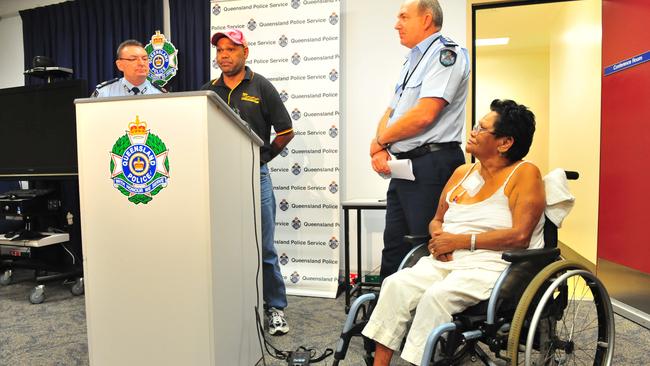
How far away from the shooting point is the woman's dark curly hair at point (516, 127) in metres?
1.48

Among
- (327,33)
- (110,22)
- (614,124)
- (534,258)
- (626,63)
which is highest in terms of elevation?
(110,22)

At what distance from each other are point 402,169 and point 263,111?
37.0 inches

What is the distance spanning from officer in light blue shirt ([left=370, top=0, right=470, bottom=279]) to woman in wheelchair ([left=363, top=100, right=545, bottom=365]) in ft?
0.37

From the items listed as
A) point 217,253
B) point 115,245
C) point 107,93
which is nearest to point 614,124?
point 217,253

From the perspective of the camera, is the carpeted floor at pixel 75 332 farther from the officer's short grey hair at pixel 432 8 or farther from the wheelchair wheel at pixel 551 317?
the officer's short grey hair at pixel 432 8

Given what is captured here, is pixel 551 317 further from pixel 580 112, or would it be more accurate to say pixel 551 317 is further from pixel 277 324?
pixel 580 112

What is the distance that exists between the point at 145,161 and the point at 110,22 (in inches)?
144

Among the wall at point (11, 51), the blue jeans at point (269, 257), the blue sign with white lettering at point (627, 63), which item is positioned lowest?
the blue jeans at point (269, 257)

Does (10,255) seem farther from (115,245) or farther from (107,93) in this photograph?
(115,245)

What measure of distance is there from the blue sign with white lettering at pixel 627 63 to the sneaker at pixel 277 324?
2.55m

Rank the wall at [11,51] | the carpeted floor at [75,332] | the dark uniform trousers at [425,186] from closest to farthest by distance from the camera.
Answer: the dark uniform trousers at [425,186]
the carpeted floor at [75,332]
the wall at [11,51]

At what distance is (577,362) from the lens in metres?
1.77

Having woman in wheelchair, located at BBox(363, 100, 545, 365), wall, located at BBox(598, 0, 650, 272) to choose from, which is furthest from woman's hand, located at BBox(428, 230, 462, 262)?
wall, located at BBox(598, 0, 650, 272)

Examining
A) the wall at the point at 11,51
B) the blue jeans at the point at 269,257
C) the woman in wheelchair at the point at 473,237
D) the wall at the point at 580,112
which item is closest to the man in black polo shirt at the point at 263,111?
the blue jeans at the point at 269,257
